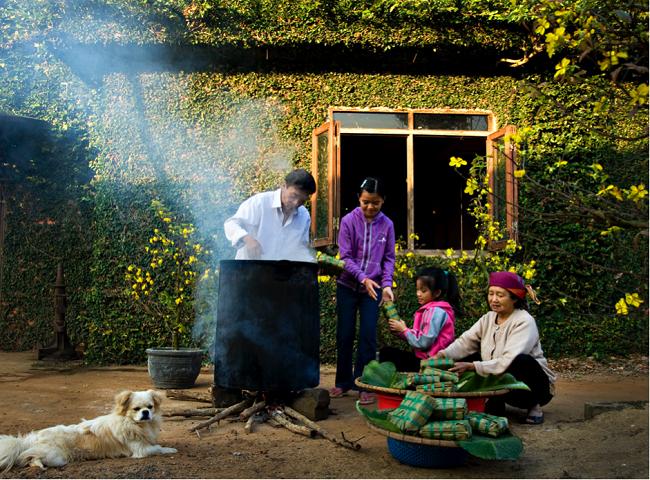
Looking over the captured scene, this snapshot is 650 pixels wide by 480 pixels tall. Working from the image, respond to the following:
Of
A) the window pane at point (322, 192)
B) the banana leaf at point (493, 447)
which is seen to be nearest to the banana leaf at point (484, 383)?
the banana leaf at point (493, 447)

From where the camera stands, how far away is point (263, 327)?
4223mm

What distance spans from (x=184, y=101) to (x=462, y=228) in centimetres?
635

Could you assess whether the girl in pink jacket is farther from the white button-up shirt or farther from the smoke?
the smoke

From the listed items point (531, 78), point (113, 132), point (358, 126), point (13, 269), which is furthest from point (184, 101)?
point (531, 78)

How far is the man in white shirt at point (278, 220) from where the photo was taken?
457cm

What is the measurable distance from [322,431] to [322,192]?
4074mm

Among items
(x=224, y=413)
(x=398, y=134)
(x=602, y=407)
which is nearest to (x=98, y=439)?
(x=224, y=413)

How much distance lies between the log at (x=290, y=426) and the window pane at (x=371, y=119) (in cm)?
464

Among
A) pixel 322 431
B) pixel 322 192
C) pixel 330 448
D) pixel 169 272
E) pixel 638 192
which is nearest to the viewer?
pixel 638 192

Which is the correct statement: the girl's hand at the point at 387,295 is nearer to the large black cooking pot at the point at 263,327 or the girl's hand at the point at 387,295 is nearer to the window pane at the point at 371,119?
the large black cooking pot at the point at 263,327

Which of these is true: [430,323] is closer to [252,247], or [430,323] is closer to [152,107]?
[252,247]

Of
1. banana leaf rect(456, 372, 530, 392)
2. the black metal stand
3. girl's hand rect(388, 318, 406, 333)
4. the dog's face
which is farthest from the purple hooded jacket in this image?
the black metal stand

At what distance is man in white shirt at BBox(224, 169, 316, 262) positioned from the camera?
4.57m

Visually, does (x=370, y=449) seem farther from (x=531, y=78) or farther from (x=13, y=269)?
(x=13, y=269)
